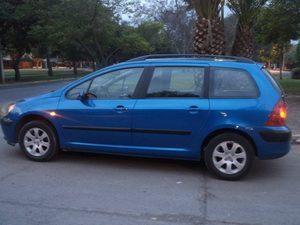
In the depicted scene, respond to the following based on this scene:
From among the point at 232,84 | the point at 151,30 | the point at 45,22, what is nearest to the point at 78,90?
the point at 232,84

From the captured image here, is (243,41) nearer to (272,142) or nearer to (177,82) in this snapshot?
(177,82)

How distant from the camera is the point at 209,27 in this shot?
1391 cm

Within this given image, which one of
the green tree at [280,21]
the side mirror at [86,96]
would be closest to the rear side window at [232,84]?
the side mirror at [86,96]

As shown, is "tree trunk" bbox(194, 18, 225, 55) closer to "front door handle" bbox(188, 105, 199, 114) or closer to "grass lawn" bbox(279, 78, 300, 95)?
"front door handle" bbox(188, 105, 199, 114)

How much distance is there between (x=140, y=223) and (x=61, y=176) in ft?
7.00

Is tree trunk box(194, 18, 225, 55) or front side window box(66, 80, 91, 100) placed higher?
tree trunk box(194, 18, 225, 55)

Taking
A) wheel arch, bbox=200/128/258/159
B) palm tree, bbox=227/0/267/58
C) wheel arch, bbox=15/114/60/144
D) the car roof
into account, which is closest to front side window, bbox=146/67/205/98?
the car roof

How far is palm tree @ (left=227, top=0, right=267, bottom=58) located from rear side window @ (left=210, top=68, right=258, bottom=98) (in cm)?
956

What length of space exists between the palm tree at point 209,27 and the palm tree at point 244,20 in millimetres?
1893

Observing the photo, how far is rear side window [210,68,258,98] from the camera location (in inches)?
272

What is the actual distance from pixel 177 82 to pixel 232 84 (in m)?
0.77

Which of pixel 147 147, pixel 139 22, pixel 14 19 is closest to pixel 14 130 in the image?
pixel 147 147

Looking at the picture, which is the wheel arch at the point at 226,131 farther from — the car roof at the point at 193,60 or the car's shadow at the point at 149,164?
the car roof at the point at 193,60

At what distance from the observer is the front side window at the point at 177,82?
23.2 ft
